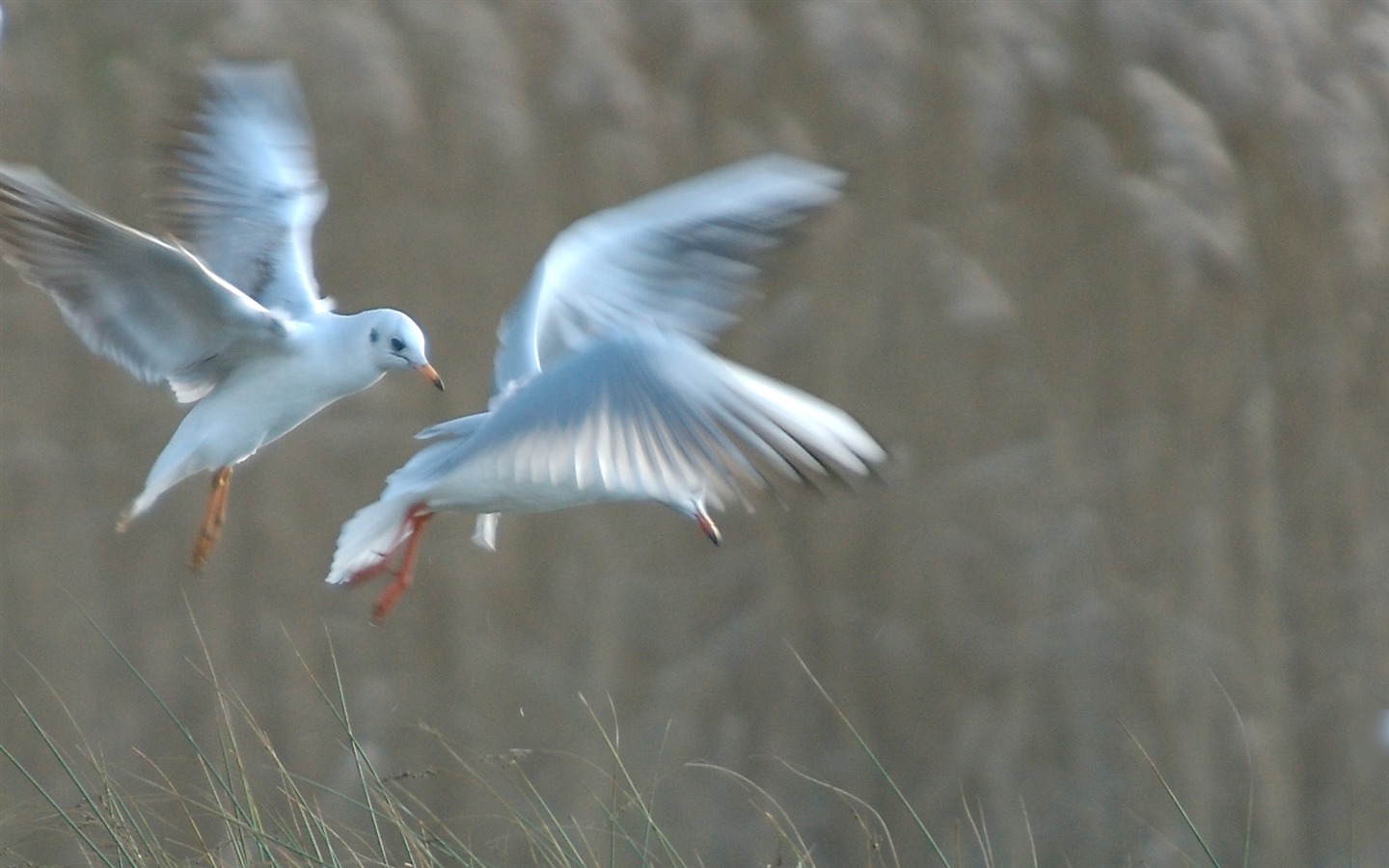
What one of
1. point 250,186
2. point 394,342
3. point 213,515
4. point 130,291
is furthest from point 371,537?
point 250,186

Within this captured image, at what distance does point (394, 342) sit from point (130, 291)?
1.39 feet

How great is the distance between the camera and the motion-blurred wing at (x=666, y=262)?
9.63ft

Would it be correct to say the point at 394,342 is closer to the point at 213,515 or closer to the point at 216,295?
the point at 216,295

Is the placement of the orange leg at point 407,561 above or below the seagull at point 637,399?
below

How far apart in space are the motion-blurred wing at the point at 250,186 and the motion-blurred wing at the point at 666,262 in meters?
0.36

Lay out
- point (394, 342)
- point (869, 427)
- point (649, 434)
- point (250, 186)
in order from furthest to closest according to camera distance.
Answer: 1. point (869, 427)
2. point (250, 186)
3. point (394, 342)
4. point (649, 434)

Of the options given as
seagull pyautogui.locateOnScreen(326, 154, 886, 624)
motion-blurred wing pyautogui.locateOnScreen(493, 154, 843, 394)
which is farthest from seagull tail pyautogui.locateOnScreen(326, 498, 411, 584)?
motion-blurred wing pyautogui.locateOnScreen(493, 154, 843, 394)

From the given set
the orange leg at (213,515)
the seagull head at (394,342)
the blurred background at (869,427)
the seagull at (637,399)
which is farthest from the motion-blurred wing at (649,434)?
the blurred background at (869,427)

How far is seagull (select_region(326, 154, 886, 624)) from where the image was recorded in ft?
7.02

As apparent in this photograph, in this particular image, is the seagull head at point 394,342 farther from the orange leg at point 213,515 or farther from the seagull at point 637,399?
the orange leg at point 213,515

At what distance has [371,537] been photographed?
2836 millimetres

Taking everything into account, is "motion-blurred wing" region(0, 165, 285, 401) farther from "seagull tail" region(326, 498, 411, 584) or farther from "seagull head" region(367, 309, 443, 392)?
"seagull tail" region(326, 498, 411, 584)

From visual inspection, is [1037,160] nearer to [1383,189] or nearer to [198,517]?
[1383,189]

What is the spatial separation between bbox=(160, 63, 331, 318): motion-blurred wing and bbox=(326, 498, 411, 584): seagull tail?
13.6 inches
